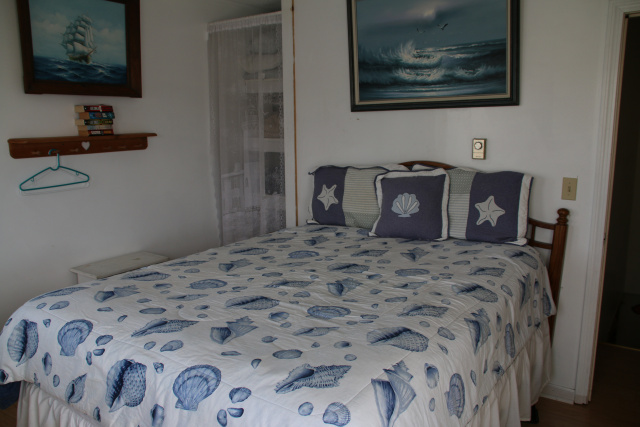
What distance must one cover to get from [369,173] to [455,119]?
0.58 metres

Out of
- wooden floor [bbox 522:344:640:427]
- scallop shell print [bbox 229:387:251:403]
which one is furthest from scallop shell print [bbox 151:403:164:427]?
wooden floor [bbox 522:344:640:427]

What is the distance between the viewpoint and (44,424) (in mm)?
1851

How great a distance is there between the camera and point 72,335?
5.67ft

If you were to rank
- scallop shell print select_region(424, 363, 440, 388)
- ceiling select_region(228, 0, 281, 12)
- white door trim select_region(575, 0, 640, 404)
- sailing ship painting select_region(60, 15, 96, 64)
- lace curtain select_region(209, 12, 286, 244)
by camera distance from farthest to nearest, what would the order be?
ceiling select_region(228, 0, 281, 12), lace curtain select_region(209, 12, 286, 244), sailing ship painting select_region(60, 15, 96, 64), white door trim select_region(575, 0, 640, 404), scallop shell print select_region(424, 363, 440, 388)

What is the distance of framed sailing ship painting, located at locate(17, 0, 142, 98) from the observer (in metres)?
2.81

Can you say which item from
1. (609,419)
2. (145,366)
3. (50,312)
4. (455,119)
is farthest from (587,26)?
(50,312)

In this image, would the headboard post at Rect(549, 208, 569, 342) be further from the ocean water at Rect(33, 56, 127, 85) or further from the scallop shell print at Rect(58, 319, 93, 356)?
the ocean water at Rect(33, 56, 127, 85)

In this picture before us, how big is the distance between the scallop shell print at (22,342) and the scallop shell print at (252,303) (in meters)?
0.70

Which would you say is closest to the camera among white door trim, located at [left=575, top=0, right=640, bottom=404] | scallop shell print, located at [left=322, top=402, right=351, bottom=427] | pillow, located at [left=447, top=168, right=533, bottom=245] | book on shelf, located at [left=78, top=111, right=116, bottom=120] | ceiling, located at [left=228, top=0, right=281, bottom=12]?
scallop shell print, located at [left=322, top=402, right=351, bottom=427]

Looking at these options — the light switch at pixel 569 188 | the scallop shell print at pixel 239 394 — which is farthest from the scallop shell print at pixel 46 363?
the light switch at pixel 569 188

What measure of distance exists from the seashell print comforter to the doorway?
4.73 feet

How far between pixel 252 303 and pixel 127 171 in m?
1.98

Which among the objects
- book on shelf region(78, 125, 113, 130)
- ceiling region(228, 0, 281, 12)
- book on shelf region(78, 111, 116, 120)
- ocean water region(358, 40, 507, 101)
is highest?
ceiling region(228, 0, 281, 12)

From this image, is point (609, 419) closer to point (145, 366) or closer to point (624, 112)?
point (624, 112)
